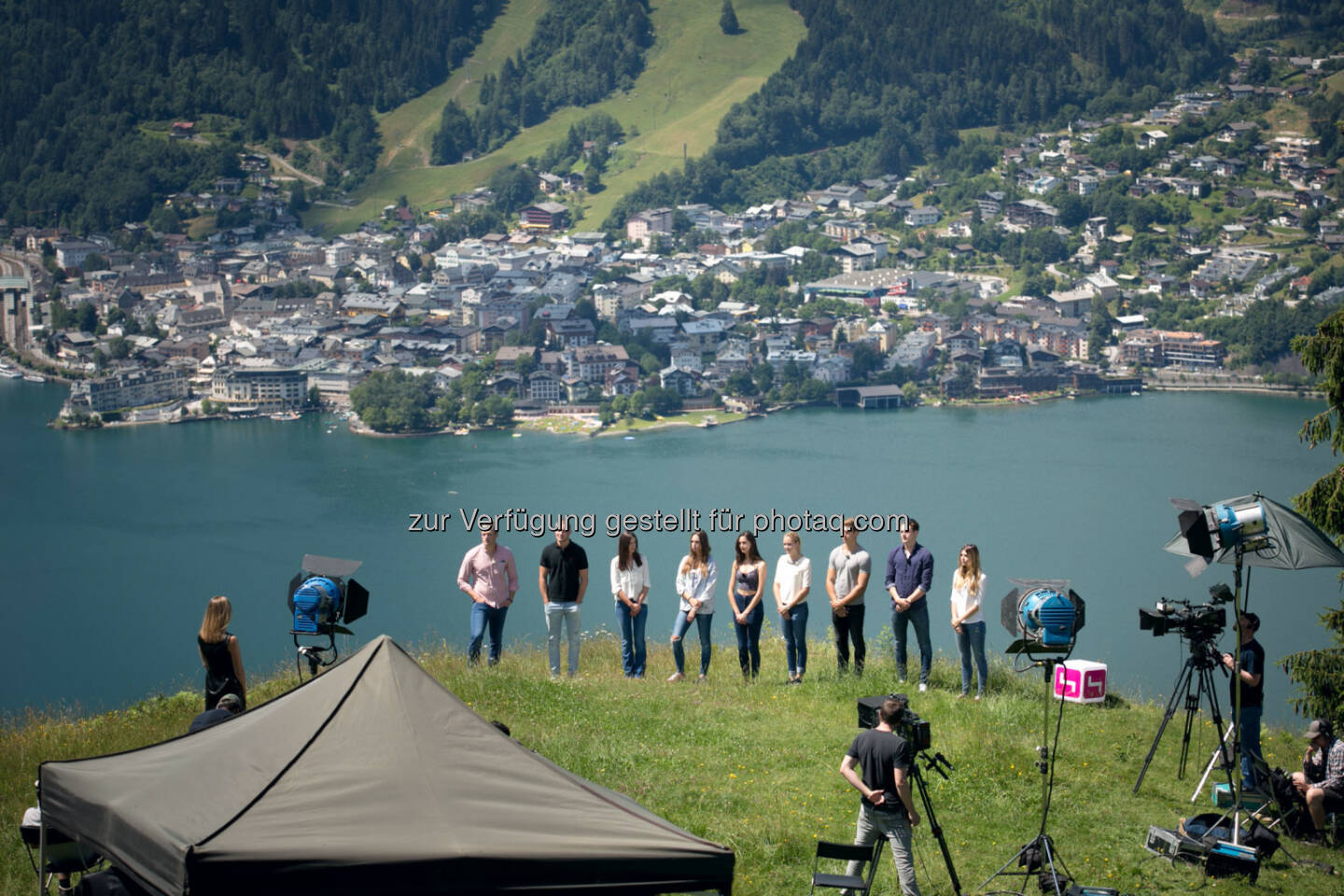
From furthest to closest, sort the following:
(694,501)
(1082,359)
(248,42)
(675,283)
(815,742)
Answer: (248,42) < (675,283) < (1082,359) < (694,501) < (815,742)

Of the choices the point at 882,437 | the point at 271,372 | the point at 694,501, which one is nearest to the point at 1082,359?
the point at 882,437

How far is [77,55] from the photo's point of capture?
77.5 meters

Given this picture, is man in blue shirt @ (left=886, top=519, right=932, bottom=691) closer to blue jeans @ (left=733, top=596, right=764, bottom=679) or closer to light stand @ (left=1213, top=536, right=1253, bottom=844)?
blue jeans @ (left=733, top=596, right=764, bottom=679)

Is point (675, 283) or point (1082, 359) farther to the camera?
point (675, 283)

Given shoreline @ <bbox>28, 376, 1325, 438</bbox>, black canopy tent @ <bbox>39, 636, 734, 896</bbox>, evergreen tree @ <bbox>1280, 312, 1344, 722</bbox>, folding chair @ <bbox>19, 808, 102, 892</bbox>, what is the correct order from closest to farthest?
1. black canopy tent @ <bbox>39, 636, 734, 896</bbox>
2. folding chair @ <bbox>19, 808, 102, 892</bbox>
3. evergreen tree @ <bbox>1280, 312, 1344, 722</bbox>
4. shoreline @ <bbox>28, 376, 1325, 438</bbox>

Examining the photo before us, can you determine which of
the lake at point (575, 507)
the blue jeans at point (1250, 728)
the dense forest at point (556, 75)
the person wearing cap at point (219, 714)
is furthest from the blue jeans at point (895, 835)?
the dense forest at point (556, 75)

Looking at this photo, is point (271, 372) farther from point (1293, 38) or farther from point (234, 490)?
point (1293, 38)

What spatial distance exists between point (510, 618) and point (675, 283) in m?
34.7

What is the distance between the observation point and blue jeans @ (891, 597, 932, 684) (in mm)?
5344

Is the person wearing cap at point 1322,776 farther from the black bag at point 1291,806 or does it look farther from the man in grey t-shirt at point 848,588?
the man in grey t-shirt at point 848,588

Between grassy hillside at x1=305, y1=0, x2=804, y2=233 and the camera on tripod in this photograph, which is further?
grassy hillside at x1=305, y1=0, x2=804, y2=233

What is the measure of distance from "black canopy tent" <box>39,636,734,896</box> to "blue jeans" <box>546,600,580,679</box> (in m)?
2.55

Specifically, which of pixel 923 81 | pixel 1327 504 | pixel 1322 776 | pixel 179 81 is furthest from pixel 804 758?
pixel 179 81

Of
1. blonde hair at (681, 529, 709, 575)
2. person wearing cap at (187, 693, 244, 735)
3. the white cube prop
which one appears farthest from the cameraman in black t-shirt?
person wearing cap at (187, 693, 244, 735)
